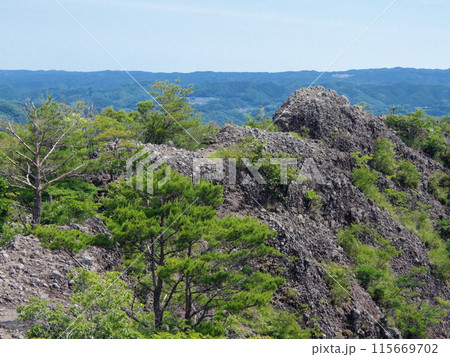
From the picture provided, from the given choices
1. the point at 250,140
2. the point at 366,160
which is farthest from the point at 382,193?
the point at 250,140

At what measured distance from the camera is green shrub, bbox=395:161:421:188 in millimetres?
33062

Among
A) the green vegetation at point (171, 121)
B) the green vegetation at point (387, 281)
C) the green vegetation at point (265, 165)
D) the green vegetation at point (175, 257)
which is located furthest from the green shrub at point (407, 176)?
the green vegetation at point (175, 257)

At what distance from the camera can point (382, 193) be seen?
102 ft

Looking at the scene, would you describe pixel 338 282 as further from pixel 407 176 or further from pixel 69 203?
pixel 407 176

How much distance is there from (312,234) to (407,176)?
1431 centimetres

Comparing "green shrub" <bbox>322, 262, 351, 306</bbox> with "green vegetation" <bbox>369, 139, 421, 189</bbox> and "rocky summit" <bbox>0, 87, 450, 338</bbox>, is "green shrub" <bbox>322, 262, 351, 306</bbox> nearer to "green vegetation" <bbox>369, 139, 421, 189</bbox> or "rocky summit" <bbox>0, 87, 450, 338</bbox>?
"rocky summit" <bbox>0, 87, 450, 338</bbox>

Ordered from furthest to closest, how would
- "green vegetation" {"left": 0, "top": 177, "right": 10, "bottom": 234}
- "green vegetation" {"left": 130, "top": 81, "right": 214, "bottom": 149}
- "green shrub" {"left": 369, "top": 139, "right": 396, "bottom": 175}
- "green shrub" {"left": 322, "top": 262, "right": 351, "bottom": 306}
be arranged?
"green shrub" {"left": 369, "top": 139, "right": 396, "bottom": 175} → "green vegetation" {"left": 130, "top": 81, "right": 214, "bottom": 149} → "green shrub" {"left": 322, "top": 262, "right": 351, "bottom": 306} → "green vegetation" {"left": 0, "top": 177, "right": 10, "bottom": 234}

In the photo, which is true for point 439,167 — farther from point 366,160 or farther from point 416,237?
point 416,237

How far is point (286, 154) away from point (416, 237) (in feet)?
30.9

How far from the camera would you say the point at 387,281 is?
2197 centimetres

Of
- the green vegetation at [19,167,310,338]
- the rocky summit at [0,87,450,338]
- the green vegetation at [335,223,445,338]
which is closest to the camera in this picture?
the green vegetation at [19,167,310,338]

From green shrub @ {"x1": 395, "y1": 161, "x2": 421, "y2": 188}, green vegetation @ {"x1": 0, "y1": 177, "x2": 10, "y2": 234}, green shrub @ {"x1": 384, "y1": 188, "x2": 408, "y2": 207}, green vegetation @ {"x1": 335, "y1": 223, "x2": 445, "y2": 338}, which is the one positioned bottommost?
green vegetation @ {"x1": 335, "y1": 223, "x2": 445, "y2": 338}

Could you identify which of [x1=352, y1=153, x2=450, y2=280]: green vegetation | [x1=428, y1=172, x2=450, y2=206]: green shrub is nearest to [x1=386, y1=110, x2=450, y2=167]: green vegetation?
[x1=428, y1=172, x2=450, y2=206]: green shrub

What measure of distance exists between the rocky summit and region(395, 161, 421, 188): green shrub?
0.54m
